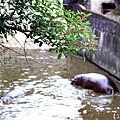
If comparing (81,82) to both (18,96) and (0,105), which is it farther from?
(0,105)

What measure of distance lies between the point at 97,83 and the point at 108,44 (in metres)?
2.74

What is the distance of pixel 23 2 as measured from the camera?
10.5 feet

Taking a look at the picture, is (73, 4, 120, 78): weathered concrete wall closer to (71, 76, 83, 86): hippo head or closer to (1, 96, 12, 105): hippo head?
(71, 76, 83, 86): hippo head

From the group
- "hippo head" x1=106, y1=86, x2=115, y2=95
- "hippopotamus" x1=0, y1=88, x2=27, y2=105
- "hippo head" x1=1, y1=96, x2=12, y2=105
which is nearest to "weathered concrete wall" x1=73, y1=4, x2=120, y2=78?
"hippo head" x1=106, y1=86, x2=115, y2=95

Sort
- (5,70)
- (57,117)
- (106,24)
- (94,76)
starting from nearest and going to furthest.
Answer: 1. (57,117)
2. (94,76)
3. (5,70)
4. (106,24)

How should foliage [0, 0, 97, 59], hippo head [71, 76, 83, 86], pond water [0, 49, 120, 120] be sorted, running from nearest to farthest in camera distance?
foliage [0, 0, 97, 59]
pond water [0, 49, 120, 120]
hippo head [71, 76, 83, 86]

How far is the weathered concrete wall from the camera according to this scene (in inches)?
372

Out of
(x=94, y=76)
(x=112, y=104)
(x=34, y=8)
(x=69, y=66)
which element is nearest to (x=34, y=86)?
(x=94, y=76)

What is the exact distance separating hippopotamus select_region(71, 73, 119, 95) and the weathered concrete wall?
1.32 m

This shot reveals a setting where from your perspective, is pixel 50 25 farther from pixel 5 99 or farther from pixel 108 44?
pixel 108 44

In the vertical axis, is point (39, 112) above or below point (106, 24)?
below

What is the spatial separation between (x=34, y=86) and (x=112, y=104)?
2.15 meters

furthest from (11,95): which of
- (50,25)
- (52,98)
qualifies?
(50,25)

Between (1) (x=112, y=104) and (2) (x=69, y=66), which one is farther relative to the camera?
(2) (x=69, y=66)
